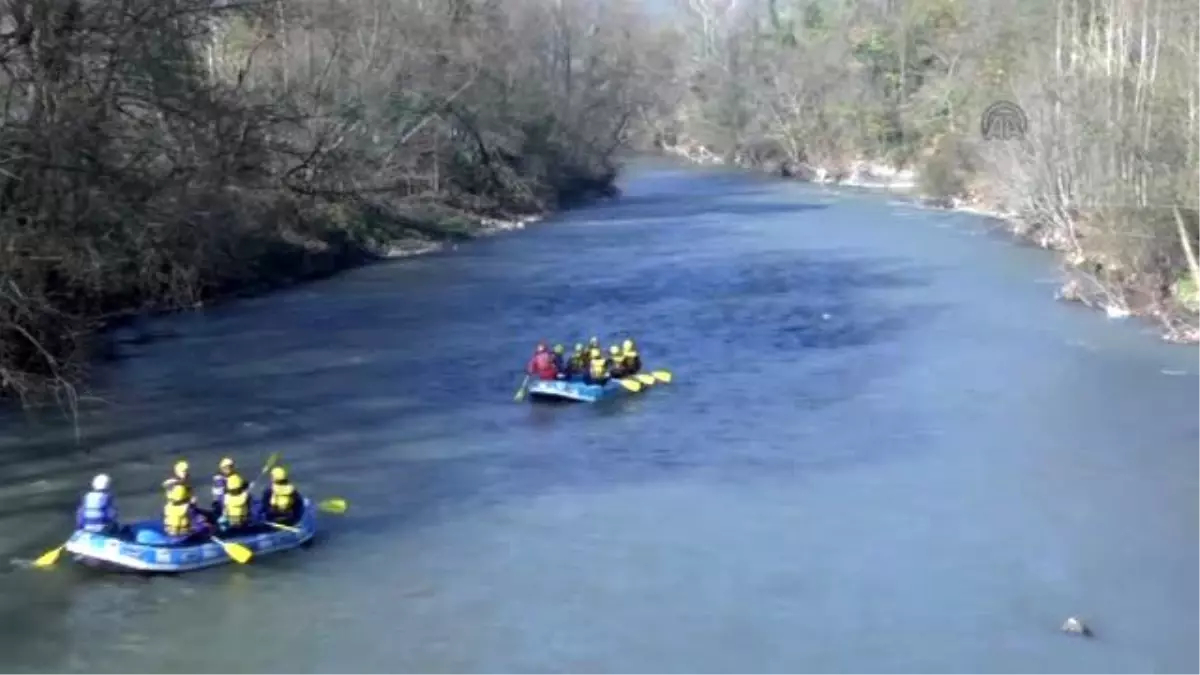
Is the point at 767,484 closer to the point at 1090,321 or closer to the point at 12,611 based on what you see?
the point at 12,611

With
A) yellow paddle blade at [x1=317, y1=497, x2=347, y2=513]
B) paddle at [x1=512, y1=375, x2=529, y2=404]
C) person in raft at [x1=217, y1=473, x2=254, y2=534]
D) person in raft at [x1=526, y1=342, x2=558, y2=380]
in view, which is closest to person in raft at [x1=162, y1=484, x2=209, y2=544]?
person in raft at [x1=217, y1=473, x2=254, y2=534]

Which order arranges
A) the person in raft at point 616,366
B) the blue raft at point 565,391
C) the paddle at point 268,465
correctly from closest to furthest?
the paddle at point 268,465, the blue raft at point 565,391, the person in raft at point 616,366

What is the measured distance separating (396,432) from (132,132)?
670cm

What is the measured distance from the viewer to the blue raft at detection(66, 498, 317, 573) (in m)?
18.4

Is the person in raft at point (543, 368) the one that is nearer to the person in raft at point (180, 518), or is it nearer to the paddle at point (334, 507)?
the paddle at point (334, 507)

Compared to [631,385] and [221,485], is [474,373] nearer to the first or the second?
[631,385]

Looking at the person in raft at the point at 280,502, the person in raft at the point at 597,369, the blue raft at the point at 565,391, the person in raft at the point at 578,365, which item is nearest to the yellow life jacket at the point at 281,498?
the person in raft at the point at 280,502

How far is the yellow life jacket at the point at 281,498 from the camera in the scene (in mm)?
20000

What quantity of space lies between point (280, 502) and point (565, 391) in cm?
918

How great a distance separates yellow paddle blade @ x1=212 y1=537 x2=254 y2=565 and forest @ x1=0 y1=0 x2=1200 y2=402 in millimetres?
3866

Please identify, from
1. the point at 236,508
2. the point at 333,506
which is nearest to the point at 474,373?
the point at 333,506

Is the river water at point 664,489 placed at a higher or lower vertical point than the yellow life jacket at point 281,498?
lower

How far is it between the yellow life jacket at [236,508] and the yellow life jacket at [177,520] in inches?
26.3

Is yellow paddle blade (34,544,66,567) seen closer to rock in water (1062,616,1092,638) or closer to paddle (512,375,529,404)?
paddle (512,375,529,404)
